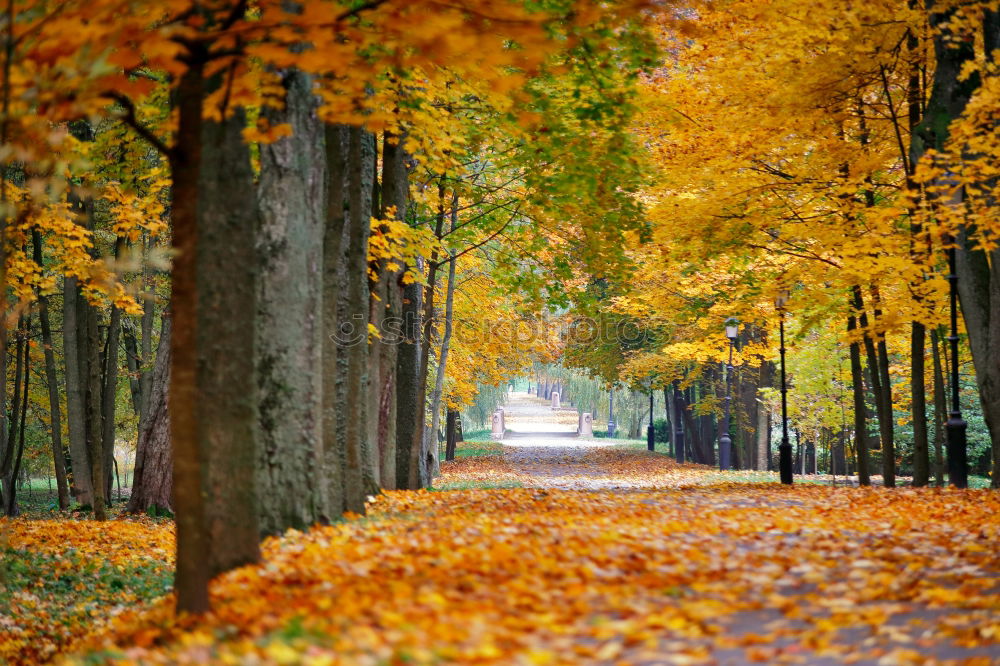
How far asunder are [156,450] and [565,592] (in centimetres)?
1261

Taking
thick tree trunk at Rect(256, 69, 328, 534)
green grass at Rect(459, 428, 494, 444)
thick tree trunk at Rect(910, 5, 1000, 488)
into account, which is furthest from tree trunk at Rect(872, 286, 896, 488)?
green grass at Rect(459, 428, 494, 444)

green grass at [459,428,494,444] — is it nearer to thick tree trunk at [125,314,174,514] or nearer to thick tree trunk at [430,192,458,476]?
thick tree trunk at [430,192,458,476]

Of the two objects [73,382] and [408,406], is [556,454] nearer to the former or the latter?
[408,406]

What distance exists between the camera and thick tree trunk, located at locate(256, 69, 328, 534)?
771cm

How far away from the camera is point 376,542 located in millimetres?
7242

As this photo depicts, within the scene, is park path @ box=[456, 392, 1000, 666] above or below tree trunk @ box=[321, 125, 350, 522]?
below

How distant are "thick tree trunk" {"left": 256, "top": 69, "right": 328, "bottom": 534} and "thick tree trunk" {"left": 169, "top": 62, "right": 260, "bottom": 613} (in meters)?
1.70

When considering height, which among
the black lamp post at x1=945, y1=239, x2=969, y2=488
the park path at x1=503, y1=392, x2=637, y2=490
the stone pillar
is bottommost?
the park path at x1=503, y1=392, x2=637, y2=490

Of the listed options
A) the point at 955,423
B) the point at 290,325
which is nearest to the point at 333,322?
the point at 290,325

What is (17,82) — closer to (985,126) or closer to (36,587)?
(36,587)

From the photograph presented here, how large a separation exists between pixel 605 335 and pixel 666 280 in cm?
759

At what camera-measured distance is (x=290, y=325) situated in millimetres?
7805

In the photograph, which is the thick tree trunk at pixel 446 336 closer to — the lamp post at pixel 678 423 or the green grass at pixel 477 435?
the lamp post at pixel 678 423

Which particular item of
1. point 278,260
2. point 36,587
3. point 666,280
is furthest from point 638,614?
point 666,280
